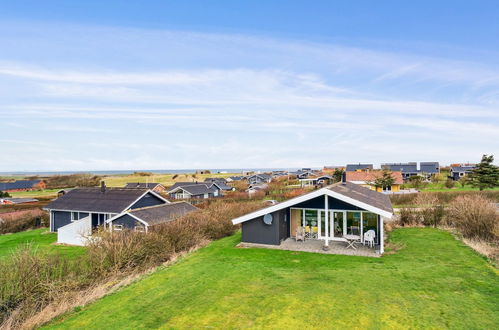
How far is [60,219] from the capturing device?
92.8ft

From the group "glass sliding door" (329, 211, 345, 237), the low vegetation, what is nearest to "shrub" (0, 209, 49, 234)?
the low vegetation

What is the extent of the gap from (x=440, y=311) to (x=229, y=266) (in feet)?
25.8

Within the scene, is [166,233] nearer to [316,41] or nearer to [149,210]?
[149,210]

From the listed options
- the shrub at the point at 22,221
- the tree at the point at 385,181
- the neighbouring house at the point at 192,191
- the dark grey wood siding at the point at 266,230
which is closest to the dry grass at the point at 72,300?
the dark grey wood siding at the point at 266,230

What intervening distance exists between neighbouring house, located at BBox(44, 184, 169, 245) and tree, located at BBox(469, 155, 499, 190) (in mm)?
54616

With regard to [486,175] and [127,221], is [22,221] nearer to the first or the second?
[127,221]

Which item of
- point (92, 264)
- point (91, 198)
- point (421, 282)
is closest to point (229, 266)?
point (92, 264)

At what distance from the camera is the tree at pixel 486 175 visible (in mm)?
51906

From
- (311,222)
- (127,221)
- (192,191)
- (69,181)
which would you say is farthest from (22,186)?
(311,222)

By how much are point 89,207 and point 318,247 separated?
806 inches

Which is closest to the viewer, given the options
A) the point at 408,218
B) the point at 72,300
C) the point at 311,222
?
the point at 72,300

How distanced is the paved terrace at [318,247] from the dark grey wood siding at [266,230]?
0.28 m

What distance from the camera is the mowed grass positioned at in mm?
8062

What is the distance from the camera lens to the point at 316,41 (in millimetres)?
25156
